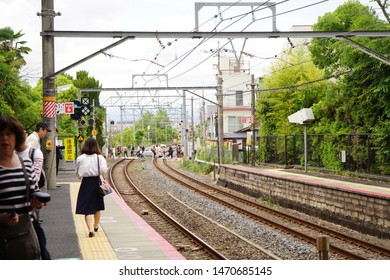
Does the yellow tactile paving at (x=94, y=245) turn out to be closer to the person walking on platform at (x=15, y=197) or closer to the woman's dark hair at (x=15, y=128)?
the person walking on platform at (x=15, y=197)

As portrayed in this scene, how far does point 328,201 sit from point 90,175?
7.67m

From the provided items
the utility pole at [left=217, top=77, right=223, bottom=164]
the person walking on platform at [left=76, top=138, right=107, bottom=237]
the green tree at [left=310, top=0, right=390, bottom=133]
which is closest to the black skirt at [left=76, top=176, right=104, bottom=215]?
the person walking on platform at [left=76, top=138, right=107, bottom=237]

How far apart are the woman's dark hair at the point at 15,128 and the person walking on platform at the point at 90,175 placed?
381cm

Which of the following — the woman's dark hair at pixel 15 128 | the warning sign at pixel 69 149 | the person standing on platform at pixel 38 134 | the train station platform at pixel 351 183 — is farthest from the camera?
the warning sign at pixel 69 149

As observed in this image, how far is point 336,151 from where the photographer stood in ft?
71.1

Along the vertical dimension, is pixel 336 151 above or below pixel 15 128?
below

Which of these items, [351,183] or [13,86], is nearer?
[351,183]

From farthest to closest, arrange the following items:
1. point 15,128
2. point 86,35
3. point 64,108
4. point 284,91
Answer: point 284,91, point 64,108, point 86,35, point 15,128

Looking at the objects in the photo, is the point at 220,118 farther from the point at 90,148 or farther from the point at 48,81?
the point at 90,148

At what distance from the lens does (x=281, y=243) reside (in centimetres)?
1107

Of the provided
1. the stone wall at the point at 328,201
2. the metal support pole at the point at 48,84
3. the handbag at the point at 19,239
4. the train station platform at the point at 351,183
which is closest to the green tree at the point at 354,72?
the train station platform at the point at 351,183

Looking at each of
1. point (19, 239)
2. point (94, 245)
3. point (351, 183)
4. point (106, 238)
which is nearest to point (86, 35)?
point (106, 238)

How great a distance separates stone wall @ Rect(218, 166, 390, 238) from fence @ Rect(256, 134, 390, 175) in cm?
287

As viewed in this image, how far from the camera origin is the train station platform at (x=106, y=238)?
7129mm
